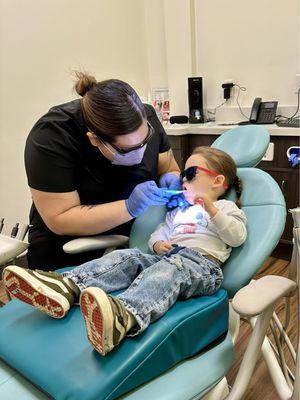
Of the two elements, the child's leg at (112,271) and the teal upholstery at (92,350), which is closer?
the teal upholstery at (92,350)

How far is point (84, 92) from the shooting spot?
4.44ft

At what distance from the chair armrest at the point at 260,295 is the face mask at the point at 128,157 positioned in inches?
23.5

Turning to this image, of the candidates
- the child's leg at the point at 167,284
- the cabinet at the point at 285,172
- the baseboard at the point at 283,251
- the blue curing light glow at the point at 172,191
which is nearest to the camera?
the child's leg at the point at 167,284

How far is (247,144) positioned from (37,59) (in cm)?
171

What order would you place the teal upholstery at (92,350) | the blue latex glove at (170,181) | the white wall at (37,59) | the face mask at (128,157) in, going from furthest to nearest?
1. the white wall at (37,59)
2. the blue latex glove at (170,181)
3. the face mask at (128,157)
4. the teal upholstery at (92,350)

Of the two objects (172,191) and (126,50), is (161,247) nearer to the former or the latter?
(172,191)

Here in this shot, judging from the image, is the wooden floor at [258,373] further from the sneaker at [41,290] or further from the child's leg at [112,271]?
the sneaker at [41,290]

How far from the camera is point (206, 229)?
1.35 m

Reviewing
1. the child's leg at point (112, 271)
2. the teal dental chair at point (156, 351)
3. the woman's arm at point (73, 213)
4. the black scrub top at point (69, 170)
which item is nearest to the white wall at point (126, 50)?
the black scrub top at point (69, 170)

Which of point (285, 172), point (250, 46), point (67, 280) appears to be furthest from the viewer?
point (250, 46)

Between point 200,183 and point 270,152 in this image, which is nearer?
point 200,183

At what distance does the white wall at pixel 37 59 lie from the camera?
7.74 feet

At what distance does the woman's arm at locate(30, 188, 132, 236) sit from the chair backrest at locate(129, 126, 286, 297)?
20cm

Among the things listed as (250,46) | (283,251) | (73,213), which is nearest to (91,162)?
(73,213)
